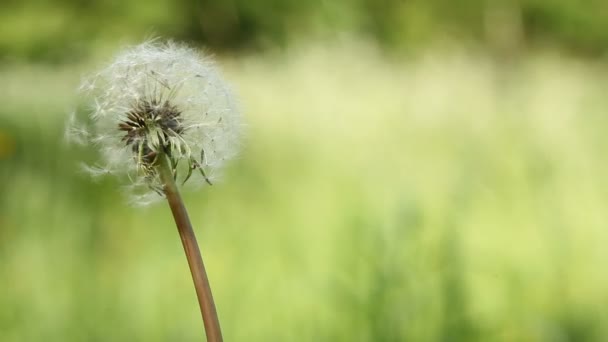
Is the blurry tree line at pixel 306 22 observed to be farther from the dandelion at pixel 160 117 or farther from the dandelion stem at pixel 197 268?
the dandelion stem at pixel 197 268

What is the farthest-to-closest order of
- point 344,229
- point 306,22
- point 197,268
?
point 306,22 → point 344,229 → point 197,268

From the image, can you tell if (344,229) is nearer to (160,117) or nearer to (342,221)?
(342,221)

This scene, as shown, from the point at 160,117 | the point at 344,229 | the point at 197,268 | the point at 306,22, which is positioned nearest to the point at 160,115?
the point at 160,117

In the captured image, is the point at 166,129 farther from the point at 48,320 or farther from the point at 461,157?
the point at 461,157

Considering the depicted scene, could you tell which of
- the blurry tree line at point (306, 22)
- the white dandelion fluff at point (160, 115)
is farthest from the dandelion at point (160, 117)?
the blurry tree line at point (306, 22)

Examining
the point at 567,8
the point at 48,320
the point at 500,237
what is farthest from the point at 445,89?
the point at 567,8

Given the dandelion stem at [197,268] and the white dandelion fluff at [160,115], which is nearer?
the dandelion stem at [197,268]
